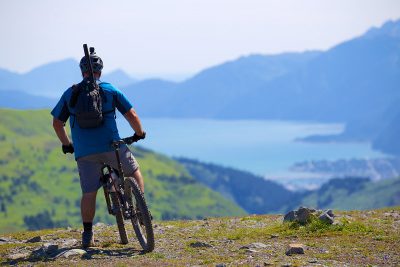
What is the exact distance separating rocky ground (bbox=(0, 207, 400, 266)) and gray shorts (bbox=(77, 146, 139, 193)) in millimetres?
1514

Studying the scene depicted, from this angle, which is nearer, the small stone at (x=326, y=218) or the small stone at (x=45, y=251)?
the small stone at (x=45, y=251)

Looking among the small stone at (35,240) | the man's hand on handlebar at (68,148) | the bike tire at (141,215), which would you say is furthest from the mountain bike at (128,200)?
the small stone at (35,240)

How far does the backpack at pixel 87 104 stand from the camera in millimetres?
11820

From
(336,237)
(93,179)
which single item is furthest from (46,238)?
(336,237)

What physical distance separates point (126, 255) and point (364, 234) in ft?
19.5

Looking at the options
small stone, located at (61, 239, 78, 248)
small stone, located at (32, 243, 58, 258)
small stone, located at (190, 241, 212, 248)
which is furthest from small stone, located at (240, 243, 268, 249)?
small stone, located at (32, 243, 58, 258)

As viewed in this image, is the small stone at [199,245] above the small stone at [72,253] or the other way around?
the other way around

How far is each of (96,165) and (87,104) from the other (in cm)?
149

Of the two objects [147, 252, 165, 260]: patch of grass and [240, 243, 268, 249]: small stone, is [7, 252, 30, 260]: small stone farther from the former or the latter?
[240, 243, 268, 249]: small stone

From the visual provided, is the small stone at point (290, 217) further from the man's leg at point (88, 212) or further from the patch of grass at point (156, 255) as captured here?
the man's leg at point (88, 212)

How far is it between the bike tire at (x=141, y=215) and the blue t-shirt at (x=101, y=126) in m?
0.93

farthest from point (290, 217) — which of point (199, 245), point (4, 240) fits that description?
point (4, 240)

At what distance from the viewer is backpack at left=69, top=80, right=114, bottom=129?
11.8 meters

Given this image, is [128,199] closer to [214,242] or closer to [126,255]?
[126,255]
